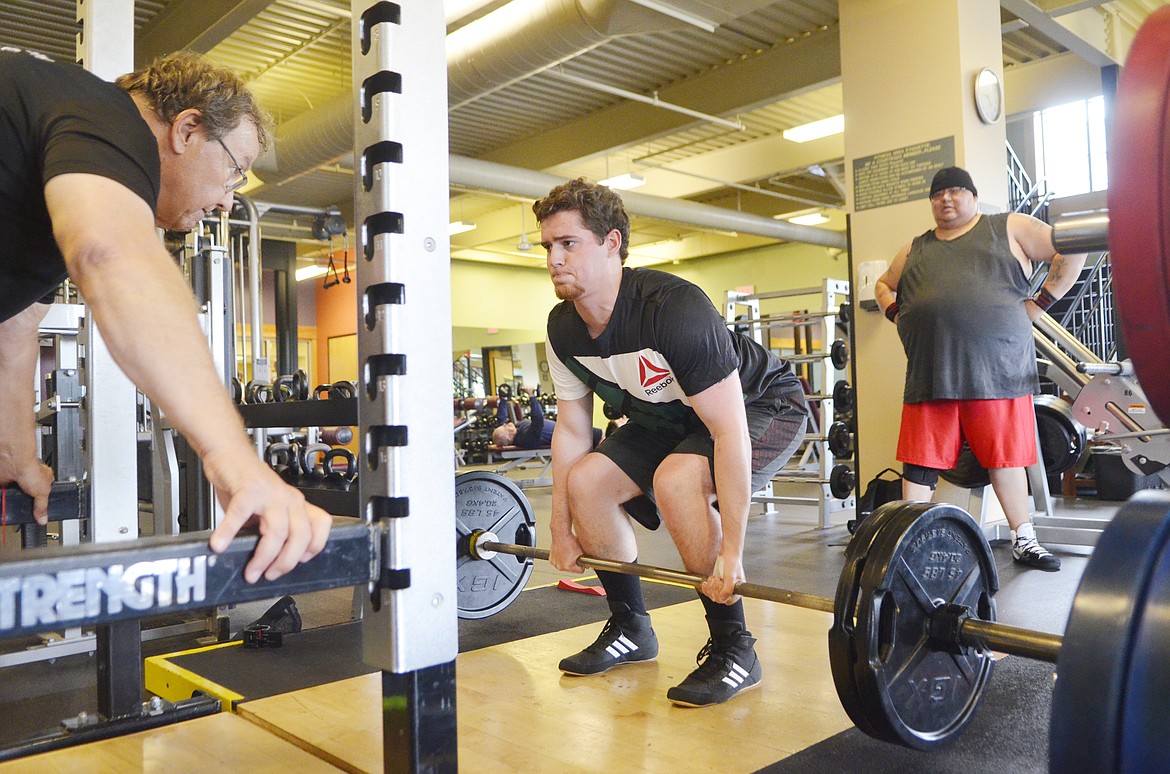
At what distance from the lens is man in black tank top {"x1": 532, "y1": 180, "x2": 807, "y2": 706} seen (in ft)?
5.81

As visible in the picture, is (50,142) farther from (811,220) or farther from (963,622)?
(811,220)

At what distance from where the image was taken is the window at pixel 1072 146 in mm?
7676

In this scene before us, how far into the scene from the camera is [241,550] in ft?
2.54

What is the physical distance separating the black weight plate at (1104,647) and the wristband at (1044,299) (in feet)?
7.96

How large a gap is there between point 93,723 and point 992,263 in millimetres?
2896

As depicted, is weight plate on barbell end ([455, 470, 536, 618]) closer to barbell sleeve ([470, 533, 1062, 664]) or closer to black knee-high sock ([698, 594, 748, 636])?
barbell sleeve ([470, 533, 1062, 664])

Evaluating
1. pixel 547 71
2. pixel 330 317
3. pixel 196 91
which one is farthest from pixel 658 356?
pixel 330 317

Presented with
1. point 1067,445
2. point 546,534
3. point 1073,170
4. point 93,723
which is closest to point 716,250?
point 1073,170

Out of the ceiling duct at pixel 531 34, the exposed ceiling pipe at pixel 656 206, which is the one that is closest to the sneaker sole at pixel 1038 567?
the ceiling duct at pixel 531 34

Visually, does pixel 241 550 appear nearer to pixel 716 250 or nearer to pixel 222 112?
pixel 222 112

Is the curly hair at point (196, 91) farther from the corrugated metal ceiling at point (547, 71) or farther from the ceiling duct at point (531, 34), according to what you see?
the corrugated metal ceiling at point (547, 71)

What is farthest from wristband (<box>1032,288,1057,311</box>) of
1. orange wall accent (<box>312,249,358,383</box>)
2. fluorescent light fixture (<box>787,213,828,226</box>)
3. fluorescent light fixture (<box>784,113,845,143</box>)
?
orange wall accent (<box>312,249,358,383</box>)

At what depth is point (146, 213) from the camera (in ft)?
2.72

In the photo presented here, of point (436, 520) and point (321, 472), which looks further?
point (321, 472)
